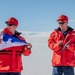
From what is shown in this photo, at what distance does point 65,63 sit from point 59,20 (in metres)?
0.85

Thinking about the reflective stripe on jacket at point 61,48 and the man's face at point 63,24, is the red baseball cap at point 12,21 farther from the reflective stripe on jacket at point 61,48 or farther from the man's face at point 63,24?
the man's face at point 63,24

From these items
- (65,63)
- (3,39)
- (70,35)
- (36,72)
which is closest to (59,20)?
(70,35)

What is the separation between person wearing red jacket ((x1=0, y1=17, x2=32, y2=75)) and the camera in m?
5.33

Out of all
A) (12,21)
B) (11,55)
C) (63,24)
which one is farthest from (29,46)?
(63,24)

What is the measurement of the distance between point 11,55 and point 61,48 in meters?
0.99

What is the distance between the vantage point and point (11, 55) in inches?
212

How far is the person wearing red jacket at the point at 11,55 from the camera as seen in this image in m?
5.33

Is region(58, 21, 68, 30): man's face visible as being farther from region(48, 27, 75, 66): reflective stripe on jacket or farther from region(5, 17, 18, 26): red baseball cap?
region(5, 17, 18, 26): red baseball cap

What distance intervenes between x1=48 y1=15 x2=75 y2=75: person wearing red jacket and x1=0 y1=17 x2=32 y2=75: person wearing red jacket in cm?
60

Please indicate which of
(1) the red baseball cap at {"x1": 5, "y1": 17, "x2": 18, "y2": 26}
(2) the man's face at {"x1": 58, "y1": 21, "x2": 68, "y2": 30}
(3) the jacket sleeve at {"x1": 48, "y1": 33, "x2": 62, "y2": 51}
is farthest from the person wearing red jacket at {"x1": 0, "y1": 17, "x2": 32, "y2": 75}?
(2) the man's face at {"x1": 58, "y1": 21, "x2": 68, "y2": 30}

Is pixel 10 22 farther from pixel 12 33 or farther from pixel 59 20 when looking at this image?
pixel 59 20

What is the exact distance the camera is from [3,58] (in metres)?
5.33

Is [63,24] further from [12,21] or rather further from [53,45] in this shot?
[12,21]

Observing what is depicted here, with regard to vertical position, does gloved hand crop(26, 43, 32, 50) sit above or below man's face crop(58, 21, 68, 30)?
below
